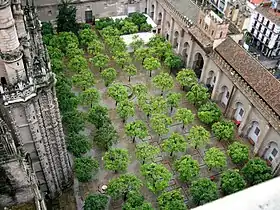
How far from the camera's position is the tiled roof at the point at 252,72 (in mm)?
48844

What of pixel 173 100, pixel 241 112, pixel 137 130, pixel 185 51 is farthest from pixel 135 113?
pixel 185 51

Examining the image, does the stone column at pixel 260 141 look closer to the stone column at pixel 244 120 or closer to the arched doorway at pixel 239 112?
the stone column at pixel 244 120

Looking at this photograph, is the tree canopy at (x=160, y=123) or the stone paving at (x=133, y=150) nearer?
the stone paving at (x=133, y=150)

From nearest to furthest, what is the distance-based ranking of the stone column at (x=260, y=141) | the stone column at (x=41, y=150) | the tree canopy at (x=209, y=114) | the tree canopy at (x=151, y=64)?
the stone column at (x=41, y=150) < the stone column at (x=260, y=141) < the tree canopy at (x=209, y=114) < the tree canopy at (x=151, y=64)

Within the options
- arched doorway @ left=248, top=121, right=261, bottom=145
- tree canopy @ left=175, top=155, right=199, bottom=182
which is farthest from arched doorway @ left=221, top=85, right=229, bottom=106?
tree canopy @ left=175, top=155, right=199, bottom=182

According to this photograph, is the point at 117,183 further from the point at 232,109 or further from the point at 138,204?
the point at 232,109

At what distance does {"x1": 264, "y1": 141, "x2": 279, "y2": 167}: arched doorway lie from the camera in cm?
4853

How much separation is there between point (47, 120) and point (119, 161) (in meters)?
12.8

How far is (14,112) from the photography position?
105 feet

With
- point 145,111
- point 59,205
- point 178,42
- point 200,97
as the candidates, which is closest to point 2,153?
point 59,205

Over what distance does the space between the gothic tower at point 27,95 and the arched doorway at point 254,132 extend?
2931 cm

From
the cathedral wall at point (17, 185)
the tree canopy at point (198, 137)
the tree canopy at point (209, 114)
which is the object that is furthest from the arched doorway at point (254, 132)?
the cathedral wall at point (17, 185)

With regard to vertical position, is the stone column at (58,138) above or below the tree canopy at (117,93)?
above

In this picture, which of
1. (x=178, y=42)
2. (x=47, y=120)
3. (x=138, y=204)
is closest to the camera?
(x=47, y=120)
